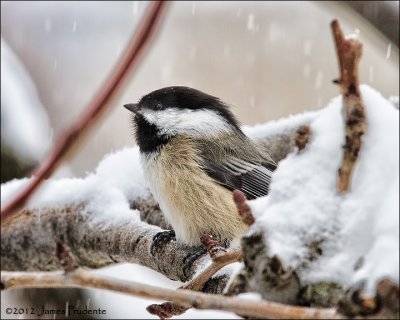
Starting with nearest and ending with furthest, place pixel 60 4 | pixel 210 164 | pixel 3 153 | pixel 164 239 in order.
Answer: pixel 164 239, pixel 210 164, pixel 3 153, pixel 60 4

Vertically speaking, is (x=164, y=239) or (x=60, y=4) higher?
(x=60, y=4)

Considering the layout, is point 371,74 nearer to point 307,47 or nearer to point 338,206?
point 307,47

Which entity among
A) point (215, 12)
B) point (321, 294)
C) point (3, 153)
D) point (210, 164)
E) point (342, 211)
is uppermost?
point (215, 12)

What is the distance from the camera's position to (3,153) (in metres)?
3.00

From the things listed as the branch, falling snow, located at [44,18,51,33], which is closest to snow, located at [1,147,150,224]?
the branch

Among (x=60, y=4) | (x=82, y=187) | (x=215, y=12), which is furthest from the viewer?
(x=215, y=12)

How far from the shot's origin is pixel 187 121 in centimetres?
260

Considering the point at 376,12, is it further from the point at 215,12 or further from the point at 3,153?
the point at 215,12

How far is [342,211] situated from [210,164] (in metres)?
1.57

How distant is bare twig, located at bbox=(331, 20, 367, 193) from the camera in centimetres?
82

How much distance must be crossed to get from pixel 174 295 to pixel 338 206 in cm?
28

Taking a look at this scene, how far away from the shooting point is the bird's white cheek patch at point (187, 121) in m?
2.59

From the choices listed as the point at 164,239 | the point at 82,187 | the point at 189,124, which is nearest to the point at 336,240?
the point at 164,239

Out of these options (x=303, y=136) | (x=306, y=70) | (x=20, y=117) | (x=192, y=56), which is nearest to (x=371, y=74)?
(x=306, y=70)
